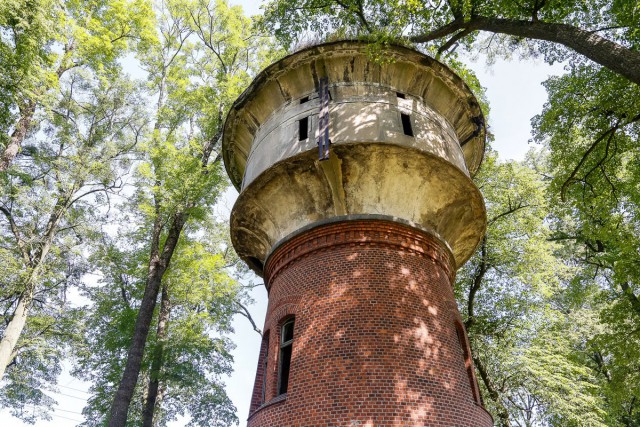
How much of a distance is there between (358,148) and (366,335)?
3159mm

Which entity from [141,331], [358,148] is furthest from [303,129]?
[141,331]

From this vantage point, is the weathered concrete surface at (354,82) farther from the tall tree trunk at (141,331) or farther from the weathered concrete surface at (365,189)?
the tall tree trunk at (141,331)

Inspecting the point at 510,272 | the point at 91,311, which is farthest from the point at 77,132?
the point at 510,272

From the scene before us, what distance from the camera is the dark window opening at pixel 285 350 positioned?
8094 mm

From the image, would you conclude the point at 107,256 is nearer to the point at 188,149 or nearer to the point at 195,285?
the point at 195,285

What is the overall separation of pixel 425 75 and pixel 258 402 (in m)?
7.20

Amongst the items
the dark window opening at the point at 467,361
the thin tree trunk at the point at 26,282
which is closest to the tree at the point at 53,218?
the thin tree trunk at the point at 26,282

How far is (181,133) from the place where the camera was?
16078 millimetres

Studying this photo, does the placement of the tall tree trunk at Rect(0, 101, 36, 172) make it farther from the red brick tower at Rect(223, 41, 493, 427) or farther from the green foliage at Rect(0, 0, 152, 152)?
the red brick tower at Rect(223, 41, 493, 427)

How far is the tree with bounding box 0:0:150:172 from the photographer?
9.81m

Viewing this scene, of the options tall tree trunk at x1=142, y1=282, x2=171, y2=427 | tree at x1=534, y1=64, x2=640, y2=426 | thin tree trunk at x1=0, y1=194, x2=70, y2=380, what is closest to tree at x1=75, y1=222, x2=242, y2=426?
tall tree trunk at x1=142, y1=282, x2=171, y2=427

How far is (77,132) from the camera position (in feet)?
52.9

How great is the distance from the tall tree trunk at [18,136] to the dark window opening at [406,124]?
9619 mm

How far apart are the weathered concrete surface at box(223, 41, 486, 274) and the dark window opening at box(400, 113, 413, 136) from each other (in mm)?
97
